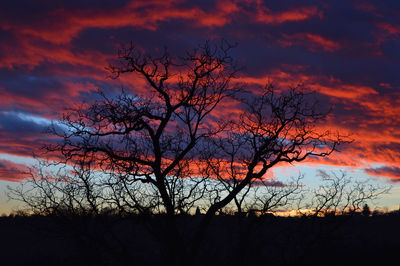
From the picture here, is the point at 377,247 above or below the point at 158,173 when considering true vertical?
below

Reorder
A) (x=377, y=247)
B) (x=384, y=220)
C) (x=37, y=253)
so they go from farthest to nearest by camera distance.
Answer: (x=384, y=220)
(x=37, y=253)
(x=377, y=247)

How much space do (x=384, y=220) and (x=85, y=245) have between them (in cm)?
5933

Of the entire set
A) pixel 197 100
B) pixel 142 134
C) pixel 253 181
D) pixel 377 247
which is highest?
pixel 197 100

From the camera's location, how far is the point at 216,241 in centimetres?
3916

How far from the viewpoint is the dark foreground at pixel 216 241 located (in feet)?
60.8

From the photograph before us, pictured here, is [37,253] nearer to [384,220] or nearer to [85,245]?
[85,245]

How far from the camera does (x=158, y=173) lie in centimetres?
1733

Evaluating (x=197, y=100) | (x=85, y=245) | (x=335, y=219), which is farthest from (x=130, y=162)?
(x=335, y=219)

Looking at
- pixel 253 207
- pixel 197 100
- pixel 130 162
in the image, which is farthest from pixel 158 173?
pixel 253 207

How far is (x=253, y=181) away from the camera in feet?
63.8

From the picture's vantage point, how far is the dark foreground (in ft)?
60.8

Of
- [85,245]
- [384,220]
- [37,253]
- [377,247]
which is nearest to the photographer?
[85,245]

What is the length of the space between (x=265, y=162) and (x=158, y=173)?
499cm

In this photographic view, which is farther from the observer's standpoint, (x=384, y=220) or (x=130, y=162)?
(x=384, y=220)
